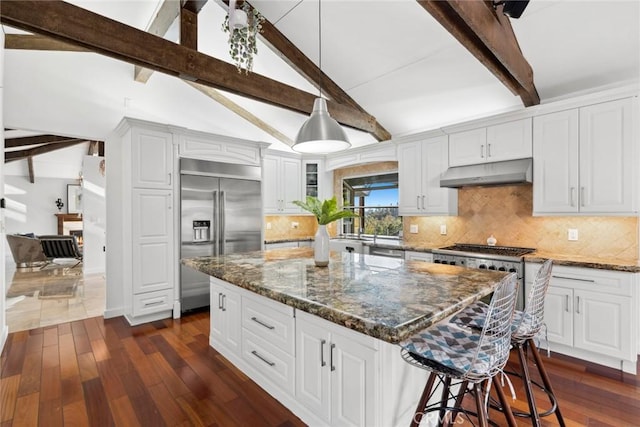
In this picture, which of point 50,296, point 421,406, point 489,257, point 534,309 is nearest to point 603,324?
point 489,257

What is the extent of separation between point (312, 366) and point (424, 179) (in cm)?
305

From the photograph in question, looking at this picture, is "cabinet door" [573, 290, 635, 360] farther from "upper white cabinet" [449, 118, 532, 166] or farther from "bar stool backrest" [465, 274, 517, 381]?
"bar stool backrest" [465, 274, 517, 381]

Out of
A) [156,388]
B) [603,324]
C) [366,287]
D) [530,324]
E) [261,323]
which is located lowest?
[156,388]

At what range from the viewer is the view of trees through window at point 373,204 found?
504 cm

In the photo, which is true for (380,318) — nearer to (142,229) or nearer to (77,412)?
(77,412)

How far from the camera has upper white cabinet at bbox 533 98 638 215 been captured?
8.81 feet

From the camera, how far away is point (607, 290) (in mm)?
2553

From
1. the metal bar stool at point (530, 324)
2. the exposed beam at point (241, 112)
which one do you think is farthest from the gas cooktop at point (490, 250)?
the exposed beam at point (241, 112)

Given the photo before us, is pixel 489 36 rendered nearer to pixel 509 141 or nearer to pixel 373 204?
pixel 509 141

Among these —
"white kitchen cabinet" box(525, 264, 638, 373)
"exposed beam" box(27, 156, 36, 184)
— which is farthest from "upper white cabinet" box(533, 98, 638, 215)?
"exposed beam" box(27, 156, 36, 184)

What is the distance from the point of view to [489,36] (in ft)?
7.47

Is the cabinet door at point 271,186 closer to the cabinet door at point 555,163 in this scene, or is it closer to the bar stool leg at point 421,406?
the cabinet door at point 555,163

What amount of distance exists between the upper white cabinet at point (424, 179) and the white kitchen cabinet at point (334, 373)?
281 centimetres

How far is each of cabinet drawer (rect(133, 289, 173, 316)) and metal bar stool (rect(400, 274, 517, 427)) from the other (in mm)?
3344
